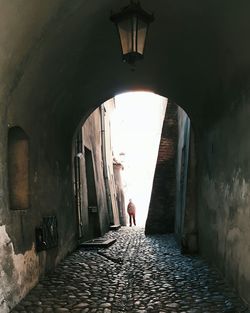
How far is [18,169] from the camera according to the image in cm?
423

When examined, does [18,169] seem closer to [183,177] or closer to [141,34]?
[141,34]

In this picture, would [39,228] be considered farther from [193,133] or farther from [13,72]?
[193,133]

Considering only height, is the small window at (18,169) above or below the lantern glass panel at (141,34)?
below

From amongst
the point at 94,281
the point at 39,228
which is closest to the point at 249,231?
the point at 94,281

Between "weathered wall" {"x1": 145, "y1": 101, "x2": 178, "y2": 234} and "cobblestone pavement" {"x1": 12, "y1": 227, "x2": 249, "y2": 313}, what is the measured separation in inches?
163

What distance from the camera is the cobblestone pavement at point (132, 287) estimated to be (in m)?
4.11

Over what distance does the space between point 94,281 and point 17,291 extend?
4.18ft

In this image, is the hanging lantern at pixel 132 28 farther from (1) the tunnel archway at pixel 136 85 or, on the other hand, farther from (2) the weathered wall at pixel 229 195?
(2) the weathered wall at pixel 229 195

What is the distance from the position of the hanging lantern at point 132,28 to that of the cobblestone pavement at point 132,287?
2456 mm

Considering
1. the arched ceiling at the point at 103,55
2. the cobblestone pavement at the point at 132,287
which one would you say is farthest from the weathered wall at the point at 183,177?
the cobblestone pavement at the point at 132,287

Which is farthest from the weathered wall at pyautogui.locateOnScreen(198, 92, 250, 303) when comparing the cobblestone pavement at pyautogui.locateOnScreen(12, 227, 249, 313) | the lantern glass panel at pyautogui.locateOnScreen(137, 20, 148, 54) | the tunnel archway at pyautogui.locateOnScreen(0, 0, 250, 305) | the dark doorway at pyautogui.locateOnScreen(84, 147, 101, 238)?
the dark doorway at pyautogui.locateOnScreen(84, 147, 101, 238)

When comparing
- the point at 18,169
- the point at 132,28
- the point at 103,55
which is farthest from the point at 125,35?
the point at 103,55

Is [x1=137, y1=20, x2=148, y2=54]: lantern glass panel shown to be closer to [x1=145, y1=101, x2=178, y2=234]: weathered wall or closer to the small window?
the small window

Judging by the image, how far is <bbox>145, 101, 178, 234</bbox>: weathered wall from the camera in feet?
37.6
